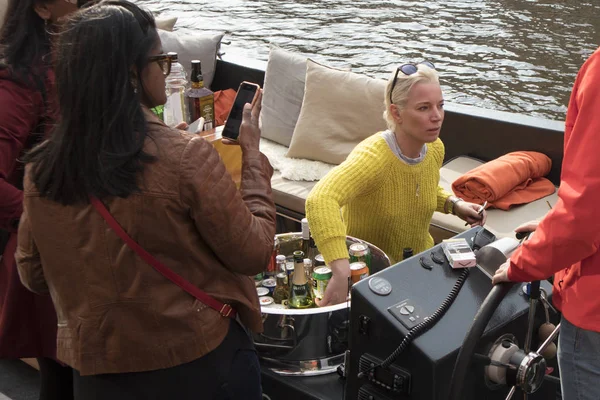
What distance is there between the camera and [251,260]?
149 cm

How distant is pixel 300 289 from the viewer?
2441 millimetres

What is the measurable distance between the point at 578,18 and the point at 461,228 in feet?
15.3

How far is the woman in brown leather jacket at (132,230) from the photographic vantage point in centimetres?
134

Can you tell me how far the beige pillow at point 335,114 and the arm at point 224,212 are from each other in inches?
92.3

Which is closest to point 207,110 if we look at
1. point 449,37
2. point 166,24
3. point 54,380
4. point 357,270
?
point 357,270

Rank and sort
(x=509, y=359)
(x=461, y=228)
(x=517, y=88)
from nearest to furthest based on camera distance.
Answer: (x=509, y=359)
(x=461, y=228)
(x=517, y=88)

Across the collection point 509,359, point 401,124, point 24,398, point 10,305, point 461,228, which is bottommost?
point 24,398

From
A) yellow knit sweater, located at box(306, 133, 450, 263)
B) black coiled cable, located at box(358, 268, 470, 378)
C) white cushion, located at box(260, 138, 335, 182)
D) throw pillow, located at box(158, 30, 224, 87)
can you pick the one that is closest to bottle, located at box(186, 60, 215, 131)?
yellow knit sweater, located at box(306, 133, 450, 263)

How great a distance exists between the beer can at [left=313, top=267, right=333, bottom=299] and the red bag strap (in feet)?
2.69

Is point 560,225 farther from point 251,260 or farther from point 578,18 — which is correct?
point 578,18

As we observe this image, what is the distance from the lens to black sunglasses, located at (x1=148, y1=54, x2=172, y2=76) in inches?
55.1

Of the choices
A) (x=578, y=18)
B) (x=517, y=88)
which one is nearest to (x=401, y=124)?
(x=517, y=88)

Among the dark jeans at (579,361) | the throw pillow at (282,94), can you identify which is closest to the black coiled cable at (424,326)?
the dark jeans at (579,361)

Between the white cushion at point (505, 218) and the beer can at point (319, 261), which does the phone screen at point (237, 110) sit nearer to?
the beer can at point (319, 261)
